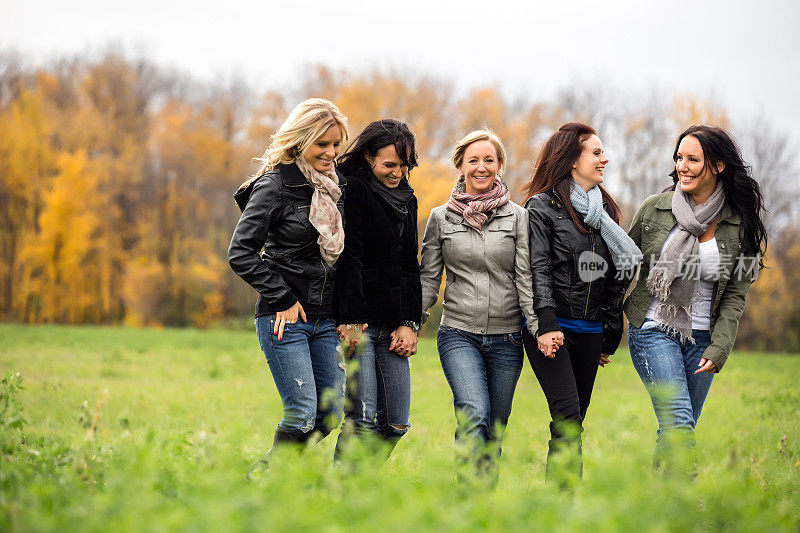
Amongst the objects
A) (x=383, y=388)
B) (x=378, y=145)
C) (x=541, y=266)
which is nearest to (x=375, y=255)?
(x=378, y=145)

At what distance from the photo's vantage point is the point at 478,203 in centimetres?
527

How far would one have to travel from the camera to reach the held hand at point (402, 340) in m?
5.23

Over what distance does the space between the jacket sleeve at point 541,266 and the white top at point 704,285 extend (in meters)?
0.80

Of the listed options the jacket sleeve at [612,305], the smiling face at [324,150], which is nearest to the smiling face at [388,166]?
the smiling face at [324,150]

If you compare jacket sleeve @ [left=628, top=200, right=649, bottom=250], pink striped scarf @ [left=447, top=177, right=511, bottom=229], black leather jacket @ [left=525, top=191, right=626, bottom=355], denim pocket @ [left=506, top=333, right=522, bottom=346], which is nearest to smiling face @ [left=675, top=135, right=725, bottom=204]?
jacket sleeve @ [left=628, top=200, right=649, bottom=250]

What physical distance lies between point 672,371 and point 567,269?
952 mm

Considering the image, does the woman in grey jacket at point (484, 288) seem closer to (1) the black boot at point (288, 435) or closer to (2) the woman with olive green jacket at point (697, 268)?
(2) the woman with olive green jacket at point (697, 268)

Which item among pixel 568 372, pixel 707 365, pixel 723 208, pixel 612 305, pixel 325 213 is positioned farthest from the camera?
pixel 723 208

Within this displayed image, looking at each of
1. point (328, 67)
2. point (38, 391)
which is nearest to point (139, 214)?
point (328, 67)

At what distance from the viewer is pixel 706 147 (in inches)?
211

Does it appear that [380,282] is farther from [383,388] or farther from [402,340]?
[383,388]

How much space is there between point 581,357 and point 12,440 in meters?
3.44

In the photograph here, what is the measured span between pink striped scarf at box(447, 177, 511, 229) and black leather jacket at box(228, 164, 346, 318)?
83cm

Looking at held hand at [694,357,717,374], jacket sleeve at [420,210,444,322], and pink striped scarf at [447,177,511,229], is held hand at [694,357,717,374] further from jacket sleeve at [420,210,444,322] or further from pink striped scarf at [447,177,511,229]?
jacket sleeve at [420,210,444,322]
